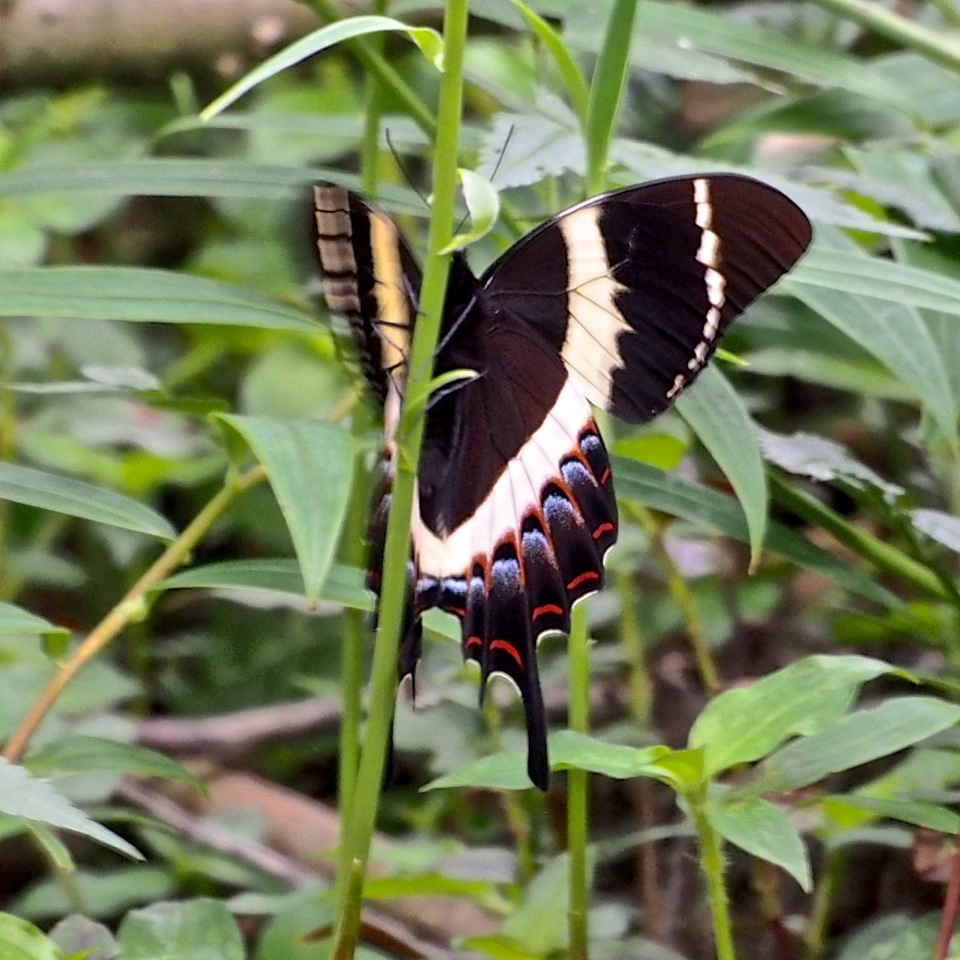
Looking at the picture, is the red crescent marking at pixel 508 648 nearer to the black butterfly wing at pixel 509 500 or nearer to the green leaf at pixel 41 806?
the black butterfly wing at pixel 509 500

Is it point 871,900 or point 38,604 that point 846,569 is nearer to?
point 871,900

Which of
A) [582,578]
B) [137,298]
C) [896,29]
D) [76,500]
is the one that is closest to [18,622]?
[76,500]

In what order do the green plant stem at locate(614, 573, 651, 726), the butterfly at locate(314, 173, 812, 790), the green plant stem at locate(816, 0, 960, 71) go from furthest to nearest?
the green plant stem at locate(614, 573, 651, 726)
the green plant stem at locate(816, 0, 960, 71)
the butterfly at locate(314, 173, 812, 790)

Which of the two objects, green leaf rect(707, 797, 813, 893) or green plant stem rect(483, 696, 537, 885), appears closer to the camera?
green leaf rect(707, 797, 813, 893)

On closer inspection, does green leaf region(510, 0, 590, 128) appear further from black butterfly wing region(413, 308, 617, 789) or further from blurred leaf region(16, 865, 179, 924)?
blurred leaf region(16, 865, 179, 924)

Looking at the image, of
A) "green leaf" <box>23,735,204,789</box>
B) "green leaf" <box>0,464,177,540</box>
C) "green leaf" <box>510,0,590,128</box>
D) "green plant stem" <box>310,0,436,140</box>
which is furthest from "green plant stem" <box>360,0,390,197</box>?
"green leaf" <box>23,735,204,789</box>

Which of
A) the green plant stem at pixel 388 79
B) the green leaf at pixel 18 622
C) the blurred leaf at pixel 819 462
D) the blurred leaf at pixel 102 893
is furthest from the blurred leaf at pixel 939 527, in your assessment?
the blurred leaf at pixel 102 893
